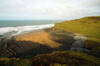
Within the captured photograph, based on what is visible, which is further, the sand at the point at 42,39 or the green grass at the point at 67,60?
the sand at the point at 42,39

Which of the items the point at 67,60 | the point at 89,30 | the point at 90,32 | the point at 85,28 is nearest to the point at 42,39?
the point at 67,60

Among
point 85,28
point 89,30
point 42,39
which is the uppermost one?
point 85,28

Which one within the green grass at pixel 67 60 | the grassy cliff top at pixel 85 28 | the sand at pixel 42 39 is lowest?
the sand at pixel 42 39

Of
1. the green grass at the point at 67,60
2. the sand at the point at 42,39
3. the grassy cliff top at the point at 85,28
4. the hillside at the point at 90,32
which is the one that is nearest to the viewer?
the green grass at the point at 67,60

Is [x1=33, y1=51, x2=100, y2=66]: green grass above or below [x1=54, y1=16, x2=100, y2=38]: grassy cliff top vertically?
below

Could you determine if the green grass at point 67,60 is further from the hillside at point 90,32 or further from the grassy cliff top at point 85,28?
the grassy cliff top at point 85,28

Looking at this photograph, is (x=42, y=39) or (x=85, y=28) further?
(x=85, y=28)

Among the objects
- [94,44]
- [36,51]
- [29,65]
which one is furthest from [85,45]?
[29,65]

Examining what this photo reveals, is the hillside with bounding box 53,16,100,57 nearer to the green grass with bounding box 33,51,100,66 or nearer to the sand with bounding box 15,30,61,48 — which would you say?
the green grass with bounding box 33,51,100,66

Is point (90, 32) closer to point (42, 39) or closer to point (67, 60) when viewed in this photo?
point (42, 39)

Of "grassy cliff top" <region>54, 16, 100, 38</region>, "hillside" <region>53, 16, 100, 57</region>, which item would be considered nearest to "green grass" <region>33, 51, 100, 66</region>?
"hillside" <region>53, 16, 100, 57</region>

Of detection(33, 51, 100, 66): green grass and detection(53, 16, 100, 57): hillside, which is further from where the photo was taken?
detection(53, 16, 100, 57): hillside

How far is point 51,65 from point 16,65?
76.6 inches

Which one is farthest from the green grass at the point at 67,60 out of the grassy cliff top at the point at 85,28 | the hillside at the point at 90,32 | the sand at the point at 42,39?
the grassy cliff top at the point at 85,28
